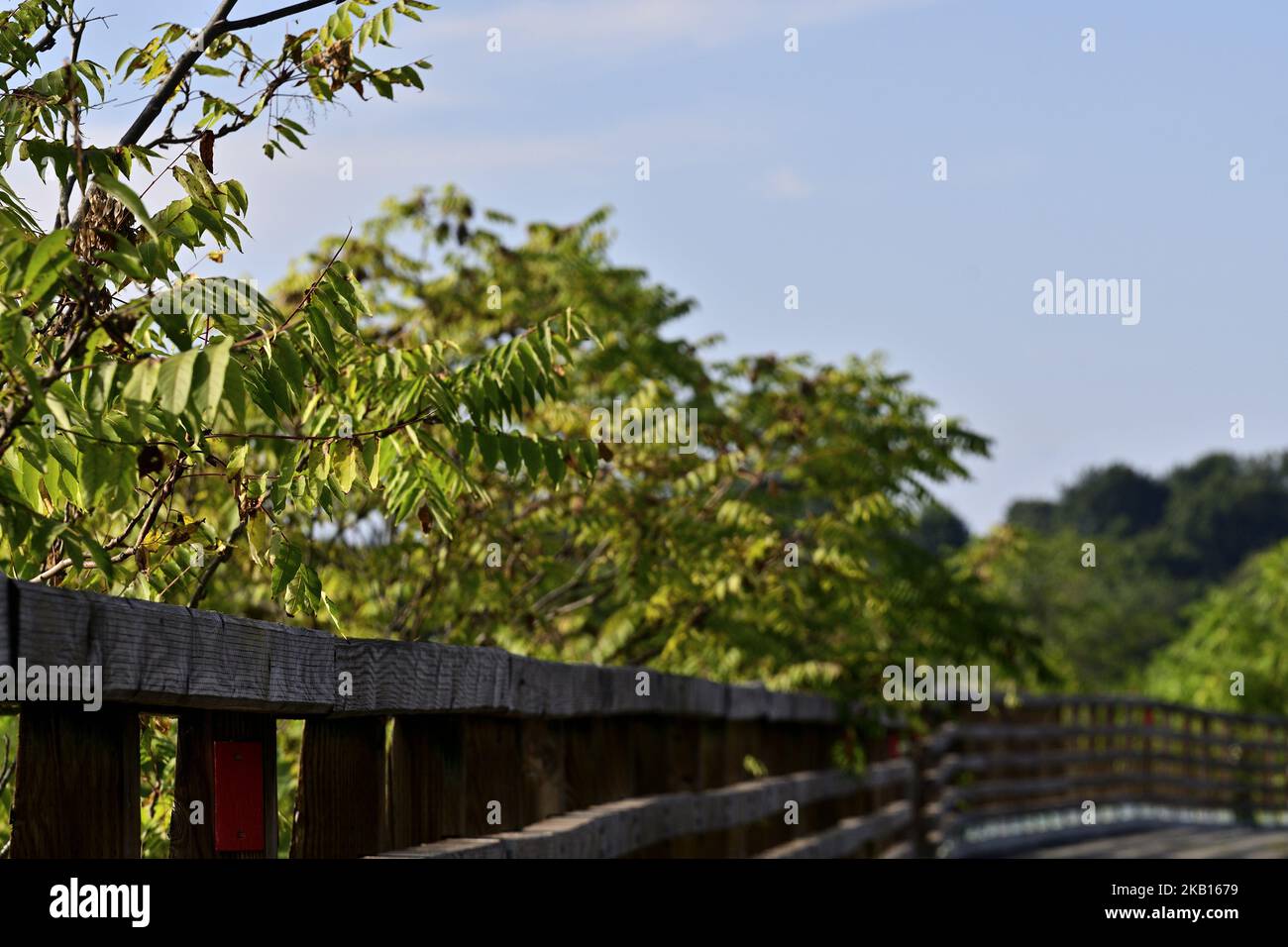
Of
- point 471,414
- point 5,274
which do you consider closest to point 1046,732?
point 471,414

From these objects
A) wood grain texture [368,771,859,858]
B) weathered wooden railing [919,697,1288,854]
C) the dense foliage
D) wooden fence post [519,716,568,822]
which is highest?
the dense foliage

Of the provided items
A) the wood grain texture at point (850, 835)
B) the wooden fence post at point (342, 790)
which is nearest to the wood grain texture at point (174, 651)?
the wooden fence post at point (342, 790)

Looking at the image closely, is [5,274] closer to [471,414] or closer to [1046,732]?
[471,414]

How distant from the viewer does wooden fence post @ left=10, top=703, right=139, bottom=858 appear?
3.03 meters

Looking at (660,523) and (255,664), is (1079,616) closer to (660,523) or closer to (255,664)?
(660,523)

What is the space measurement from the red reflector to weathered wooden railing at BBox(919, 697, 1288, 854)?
13253 millimetres

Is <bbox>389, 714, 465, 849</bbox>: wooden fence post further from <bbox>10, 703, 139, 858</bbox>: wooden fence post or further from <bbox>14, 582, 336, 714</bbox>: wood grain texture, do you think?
<bbox>10, 703, 139, 858</bbox>: wooden fence post

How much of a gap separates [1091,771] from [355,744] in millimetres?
19631

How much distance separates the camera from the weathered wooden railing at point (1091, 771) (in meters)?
17.7

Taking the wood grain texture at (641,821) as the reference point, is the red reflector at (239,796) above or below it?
above

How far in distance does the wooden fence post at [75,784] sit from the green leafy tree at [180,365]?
0.28 m

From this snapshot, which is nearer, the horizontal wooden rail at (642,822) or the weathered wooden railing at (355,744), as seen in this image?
the weathered wooden railing at (355,744)

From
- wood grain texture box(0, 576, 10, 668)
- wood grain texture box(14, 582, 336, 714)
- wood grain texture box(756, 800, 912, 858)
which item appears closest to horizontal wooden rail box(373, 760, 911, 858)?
wood grain texture box(756, 800, 912, 858)

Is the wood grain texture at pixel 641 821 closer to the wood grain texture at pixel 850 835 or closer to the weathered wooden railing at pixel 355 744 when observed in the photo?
the weathered wooden railing at pixel 355 744
